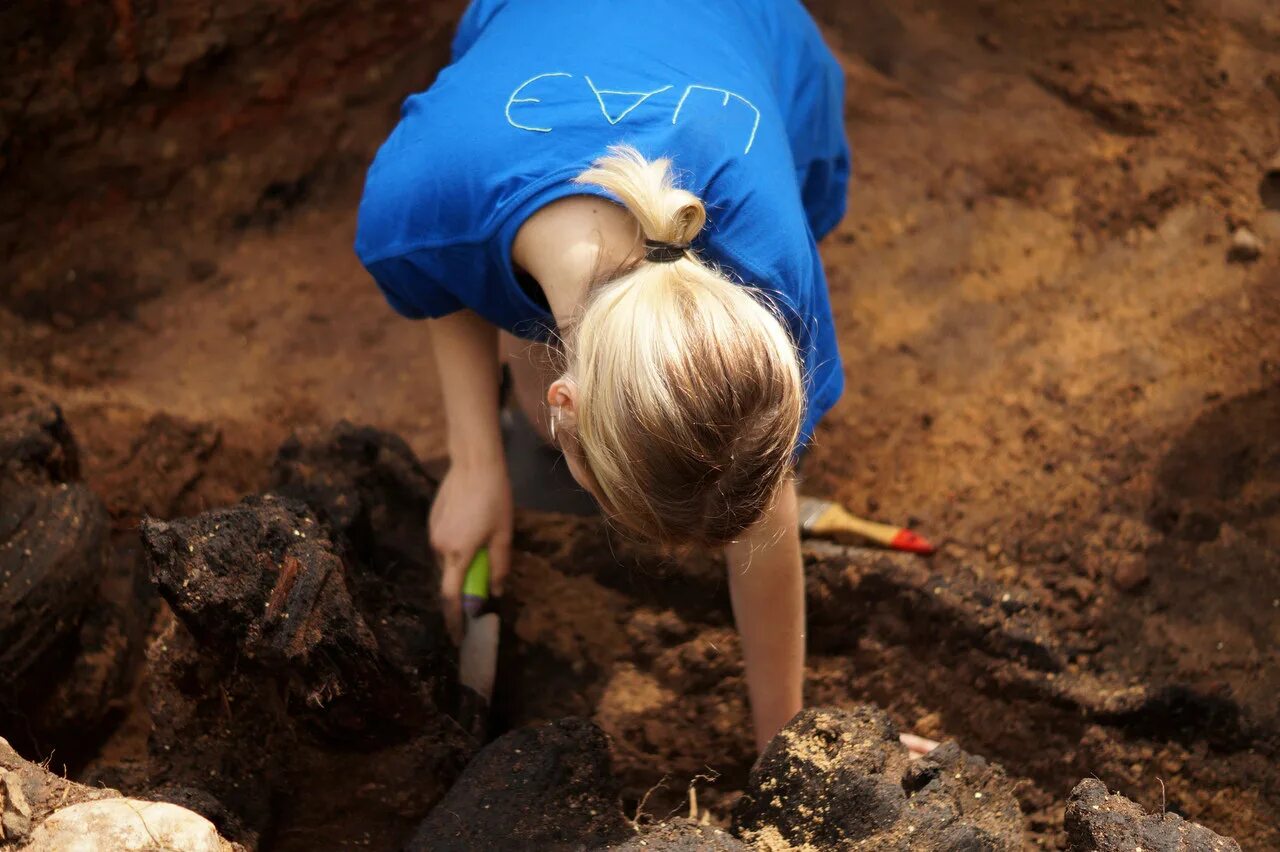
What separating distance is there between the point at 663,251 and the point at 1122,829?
891mm

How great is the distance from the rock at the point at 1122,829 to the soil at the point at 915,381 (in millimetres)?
477

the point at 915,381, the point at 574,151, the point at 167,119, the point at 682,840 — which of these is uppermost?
the point at 574,151

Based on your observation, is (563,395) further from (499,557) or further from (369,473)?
(369,473)

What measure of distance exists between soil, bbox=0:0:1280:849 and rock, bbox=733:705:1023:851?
1.40ft

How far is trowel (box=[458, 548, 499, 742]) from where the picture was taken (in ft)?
6.43

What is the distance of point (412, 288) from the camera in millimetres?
1749

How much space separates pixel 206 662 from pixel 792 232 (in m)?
1.06

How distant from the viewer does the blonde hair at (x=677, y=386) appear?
52.3 inches

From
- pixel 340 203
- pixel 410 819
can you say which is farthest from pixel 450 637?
pixel 340 203

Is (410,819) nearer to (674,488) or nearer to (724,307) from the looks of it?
(674,488)

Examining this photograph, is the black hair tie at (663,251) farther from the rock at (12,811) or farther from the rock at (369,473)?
the rock at (12,811)

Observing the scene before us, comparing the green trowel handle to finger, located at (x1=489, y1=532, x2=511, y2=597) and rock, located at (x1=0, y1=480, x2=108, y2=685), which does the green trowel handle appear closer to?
finger, located at (x1=489, y1=532, x2=511, y2=597)

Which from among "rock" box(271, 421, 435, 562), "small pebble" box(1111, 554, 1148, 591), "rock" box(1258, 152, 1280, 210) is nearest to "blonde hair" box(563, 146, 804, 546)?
"rock" box(271, 421, 435, 562)

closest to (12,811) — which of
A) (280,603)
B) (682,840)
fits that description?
(280,603)
